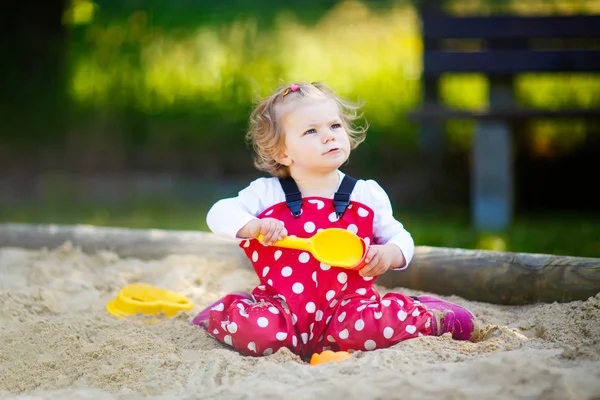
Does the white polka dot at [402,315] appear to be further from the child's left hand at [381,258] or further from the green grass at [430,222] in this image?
the green grass at [430,222]

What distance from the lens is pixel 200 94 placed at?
6172 millimetres

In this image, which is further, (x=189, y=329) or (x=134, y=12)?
(x=134, y=12)

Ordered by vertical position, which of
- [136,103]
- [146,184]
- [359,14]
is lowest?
[146,184]

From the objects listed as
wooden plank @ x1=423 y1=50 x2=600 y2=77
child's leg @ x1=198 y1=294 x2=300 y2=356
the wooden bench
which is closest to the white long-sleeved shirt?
child's leg @ x1=198 y1=294 x2=300 y2=356

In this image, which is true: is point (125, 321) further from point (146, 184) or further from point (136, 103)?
point (136, 103)

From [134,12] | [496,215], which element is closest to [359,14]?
[134,12]

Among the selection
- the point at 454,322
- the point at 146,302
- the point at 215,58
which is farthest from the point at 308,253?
the point at 215,58

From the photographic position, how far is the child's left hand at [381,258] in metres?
1.98

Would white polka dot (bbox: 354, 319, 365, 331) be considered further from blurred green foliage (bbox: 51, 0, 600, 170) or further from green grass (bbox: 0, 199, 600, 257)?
blurred green foliage (bbox: 51, 0, 600, 170)

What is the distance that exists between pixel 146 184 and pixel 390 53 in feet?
6.62

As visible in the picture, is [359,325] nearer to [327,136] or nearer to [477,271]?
[327,136]

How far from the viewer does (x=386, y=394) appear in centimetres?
146

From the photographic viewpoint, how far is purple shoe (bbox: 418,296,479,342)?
2020 millimetres

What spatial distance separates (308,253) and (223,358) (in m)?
0.34
